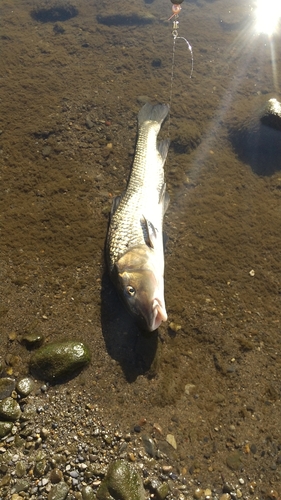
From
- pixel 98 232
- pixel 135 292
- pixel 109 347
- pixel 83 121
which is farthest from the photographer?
pixel 83 121

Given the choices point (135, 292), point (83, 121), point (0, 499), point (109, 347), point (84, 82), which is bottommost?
point (0, 499)

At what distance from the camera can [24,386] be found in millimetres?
3830

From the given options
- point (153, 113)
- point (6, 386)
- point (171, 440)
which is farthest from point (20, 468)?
point (153, 113)

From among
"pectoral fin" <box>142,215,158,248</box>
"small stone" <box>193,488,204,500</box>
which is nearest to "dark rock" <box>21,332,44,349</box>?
"pectoral fin" <box>142,215,158,248</box>

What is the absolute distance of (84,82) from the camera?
7.11m

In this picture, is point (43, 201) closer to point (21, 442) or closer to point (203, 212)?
point (203, 212)

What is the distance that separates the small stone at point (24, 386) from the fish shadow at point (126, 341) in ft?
3.22

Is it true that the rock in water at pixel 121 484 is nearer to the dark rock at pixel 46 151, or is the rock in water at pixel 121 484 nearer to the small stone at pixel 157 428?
the small stone at pixel 157 428

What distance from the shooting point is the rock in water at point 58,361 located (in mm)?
3895

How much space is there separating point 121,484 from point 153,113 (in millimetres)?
5798

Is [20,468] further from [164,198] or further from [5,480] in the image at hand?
[164,198]

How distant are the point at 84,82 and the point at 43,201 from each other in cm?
327

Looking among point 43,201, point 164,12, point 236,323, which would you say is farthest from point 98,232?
point 164,12

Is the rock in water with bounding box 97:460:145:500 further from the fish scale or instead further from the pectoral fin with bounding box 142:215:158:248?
the pectoral fin with bounding box 142:215:158:248
